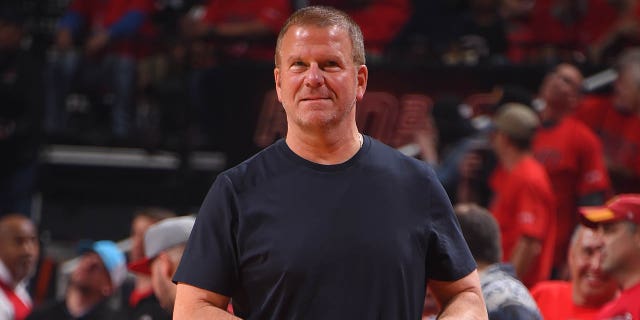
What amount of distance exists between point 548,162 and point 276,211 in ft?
17.9

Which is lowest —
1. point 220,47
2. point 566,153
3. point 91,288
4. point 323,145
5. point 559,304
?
point 91,288

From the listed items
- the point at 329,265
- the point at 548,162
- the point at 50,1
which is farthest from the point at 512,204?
the point at 50,1

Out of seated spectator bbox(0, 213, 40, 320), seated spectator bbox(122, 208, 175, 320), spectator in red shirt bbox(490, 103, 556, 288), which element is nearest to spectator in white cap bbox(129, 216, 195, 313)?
seated spectator bbox(122, 208, 175, 320)

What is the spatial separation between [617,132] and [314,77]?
6.10m

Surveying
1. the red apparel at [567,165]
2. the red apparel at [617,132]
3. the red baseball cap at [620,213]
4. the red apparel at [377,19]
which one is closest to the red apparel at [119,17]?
the red apparel at [377,19]

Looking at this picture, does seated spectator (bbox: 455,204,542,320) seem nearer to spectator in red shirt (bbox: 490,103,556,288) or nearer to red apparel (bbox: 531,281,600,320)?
red apparel (bbox: 531,281,600,320)

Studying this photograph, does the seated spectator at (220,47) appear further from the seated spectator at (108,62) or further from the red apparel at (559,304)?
the red apparel at (559,304)

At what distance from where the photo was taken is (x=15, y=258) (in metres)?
7.95

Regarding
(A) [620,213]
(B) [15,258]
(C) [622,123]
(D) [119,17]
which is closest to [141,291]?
(B) [15,258]

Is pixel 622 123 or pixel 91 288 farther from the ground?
pixel 622 123

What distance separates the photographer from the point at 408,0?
10328 mm

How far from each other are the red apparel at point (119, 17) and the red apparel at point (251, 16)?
32.4 inches

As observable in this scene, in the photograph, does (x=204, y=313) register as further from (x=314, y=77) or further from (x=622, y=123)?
(x=622, y=123)

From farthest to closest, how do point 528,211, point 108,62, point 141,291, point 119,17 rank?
point 119,17
point 108,62
point 528,211
point 141,291
